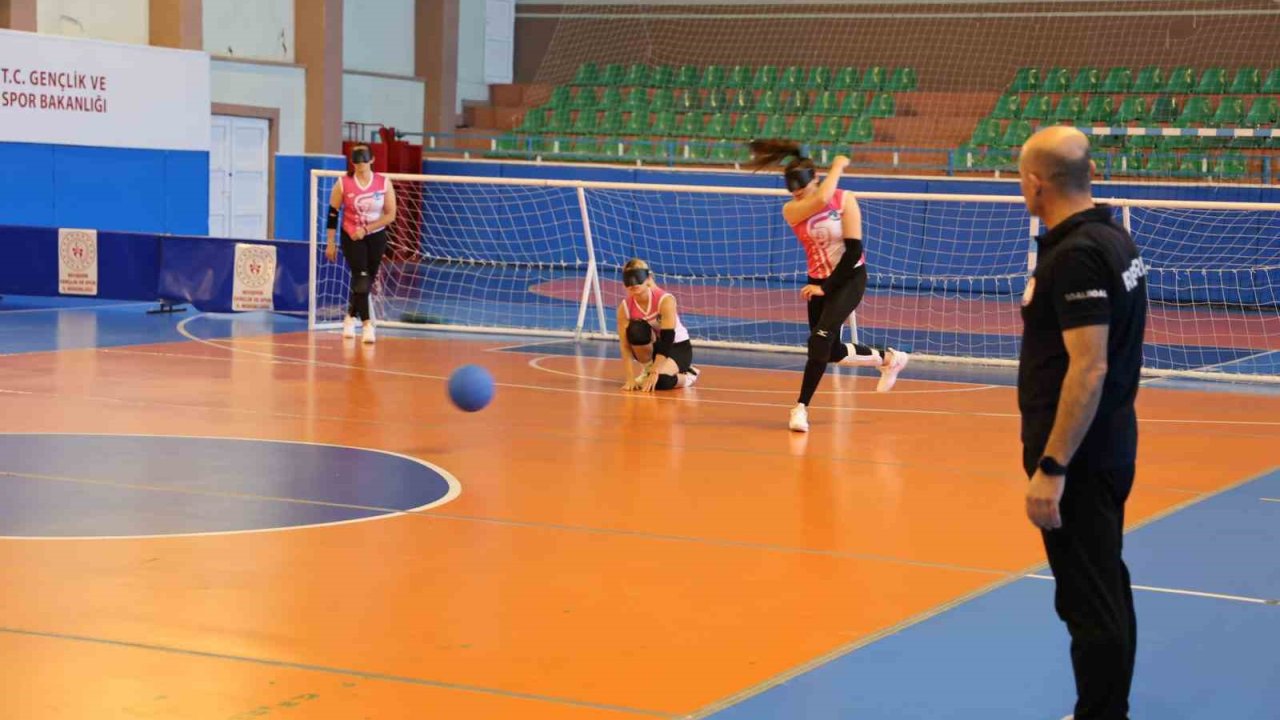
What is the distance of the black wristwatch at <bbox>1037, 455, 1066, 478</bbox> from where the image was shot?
429 centimetres

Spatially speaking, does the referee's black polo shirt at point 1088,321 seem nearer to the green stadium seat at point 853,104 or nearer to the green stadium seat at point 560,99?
the green stadium seat at point 853,104

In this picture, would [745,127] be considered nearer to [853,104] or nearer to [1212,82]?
[853,104]

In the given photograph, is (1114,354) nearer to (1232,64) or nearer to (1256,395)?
(1256,395)

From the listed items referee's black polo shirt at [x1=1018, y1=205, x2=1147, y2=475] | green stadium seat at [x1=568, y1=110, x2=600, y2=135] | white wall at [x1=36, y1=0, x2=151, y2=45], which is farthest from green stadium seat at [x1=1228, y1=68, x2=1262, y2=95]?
referee's black polo shirt at [x1=1018, y1=205, x2=1147, y2=475]

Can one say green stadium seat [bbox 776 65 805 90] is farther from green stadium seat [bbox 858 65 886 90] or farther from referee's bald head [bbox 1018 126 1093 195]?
referee's bald head [bbox 1018 126 1093 195]

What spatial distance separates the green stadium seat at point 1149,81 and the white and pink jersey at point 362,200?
52.5ft

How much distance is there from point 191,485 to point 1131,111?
72.1 ft

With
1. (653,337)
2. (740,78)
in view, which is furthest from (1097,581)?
(740,78)

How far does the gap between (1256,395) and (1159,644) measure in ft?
29.5

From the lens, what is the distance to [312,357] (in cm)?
1532

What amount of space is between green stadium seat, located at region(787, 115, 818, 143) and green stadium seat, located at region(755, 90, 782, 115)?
2.98ft

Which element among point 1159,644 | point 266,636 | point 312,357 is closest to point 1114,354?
point 1159,644

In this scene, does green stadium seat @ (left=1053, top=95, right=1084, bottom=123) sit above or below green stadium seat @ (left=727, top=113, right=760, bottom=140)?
above

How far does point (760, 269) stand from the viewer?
90.4 feet
